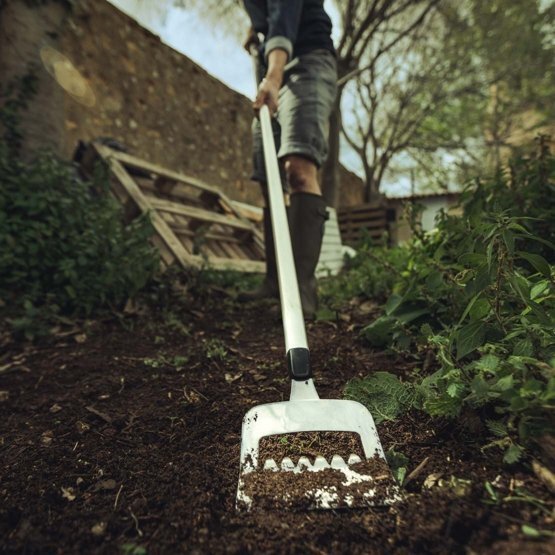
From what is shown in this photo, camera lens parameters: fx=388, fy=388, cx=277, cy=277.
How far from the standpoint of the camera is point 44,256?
2.09 m

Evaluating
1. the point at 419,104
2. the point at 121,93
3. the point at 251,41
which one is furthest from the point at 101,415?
the point at 419,104

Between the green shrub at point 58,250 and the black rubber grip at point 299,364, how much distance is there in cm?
139

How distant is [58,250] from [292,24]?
1691 millimetres

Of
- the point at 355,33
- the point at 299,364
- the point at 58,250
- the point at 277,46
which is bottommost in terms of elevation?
the point at 299,364

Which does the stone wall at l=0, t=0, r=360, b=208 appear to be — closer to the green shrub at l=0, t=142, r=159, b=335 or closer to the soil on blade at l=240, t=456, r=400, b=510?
the green shrub at l=0, t=142, r=159, b=335

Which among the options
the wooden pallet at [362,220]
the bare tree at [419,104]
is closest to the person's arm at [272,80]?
the wooden pallet at [362,220]

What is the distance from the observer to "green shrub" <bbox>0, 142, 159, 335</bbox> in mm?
2012

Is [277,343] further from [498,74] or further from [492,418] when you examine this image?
[498,74]

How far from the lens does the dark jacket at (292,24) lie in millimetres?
1905

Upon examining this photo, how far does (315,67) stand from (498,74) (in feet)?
32.4

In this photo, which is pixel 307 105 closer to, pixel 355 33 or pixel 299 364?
pixel 299 364

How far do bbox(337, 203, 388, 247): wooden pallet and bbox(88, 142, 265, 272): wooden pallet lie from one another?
104 inches

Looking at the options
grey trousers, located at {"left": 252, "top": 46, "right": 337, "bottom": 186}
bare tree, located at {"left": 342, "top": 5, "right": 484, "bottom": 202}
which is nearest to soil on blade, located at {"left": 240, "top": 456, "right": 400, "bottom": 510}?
grey trousers, located at {"left": 252, "top": 46, "right": 337, "bottom": 186}

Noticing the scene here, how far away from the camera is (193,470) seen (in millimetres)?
840
